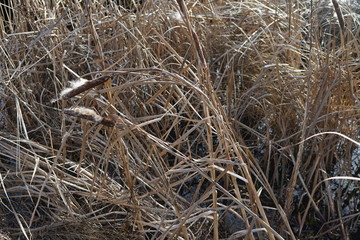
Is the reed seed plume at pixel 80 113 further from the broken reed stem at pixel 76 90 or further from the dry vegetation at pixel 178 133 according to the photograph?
the dry vegetation at pixel 178 133

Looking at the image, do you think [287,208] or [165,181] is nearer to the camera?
[165,181]

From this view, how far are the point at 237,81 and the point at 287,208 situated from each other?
616mm

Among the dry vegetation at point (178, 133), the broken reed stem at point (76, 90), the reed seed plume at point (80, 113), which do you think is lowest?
the dry vegetation at point (178, 133)

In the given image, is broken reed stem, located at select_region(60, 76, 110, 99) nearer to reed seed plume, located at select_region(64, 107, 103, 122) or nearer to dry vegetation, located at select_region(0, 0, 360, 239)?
reed seed plume, located at select_region(64, 107, 103, 122)

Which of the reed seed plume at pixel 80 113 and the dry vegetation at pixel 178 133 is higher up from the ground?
the reed seed plume at pixel 80 113

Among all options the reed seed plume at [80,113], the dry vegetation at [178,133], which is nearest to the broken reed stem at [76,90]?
the reed seed plume at [80,113]

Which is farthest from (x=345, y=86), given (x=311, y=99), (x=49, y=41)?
(x=49, y=41)

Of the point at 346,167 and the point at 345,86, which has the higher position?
the point at 345,86

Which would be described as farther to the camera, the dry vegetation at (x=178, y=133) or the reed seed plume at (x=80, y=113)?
the dry vegetation at (x=178, y=133)

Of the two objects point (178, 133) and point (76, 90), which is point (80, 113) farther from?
point (178, 133)

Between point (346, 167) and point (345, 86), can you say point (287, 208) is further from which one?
point (345, 86)

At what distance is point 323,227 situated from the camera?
1.47 meters

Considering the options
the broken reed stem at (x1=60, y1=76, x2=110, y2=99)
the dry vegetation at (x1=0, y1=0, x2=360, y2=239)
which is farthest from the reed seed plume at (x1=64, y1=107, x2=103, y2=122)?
the dry vegetation at (x1=0, y1=0, x2=360, y2=239)

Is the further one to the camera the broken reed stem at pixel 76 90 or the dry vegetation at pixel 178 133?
the dry vegetation at pixel 178 133
